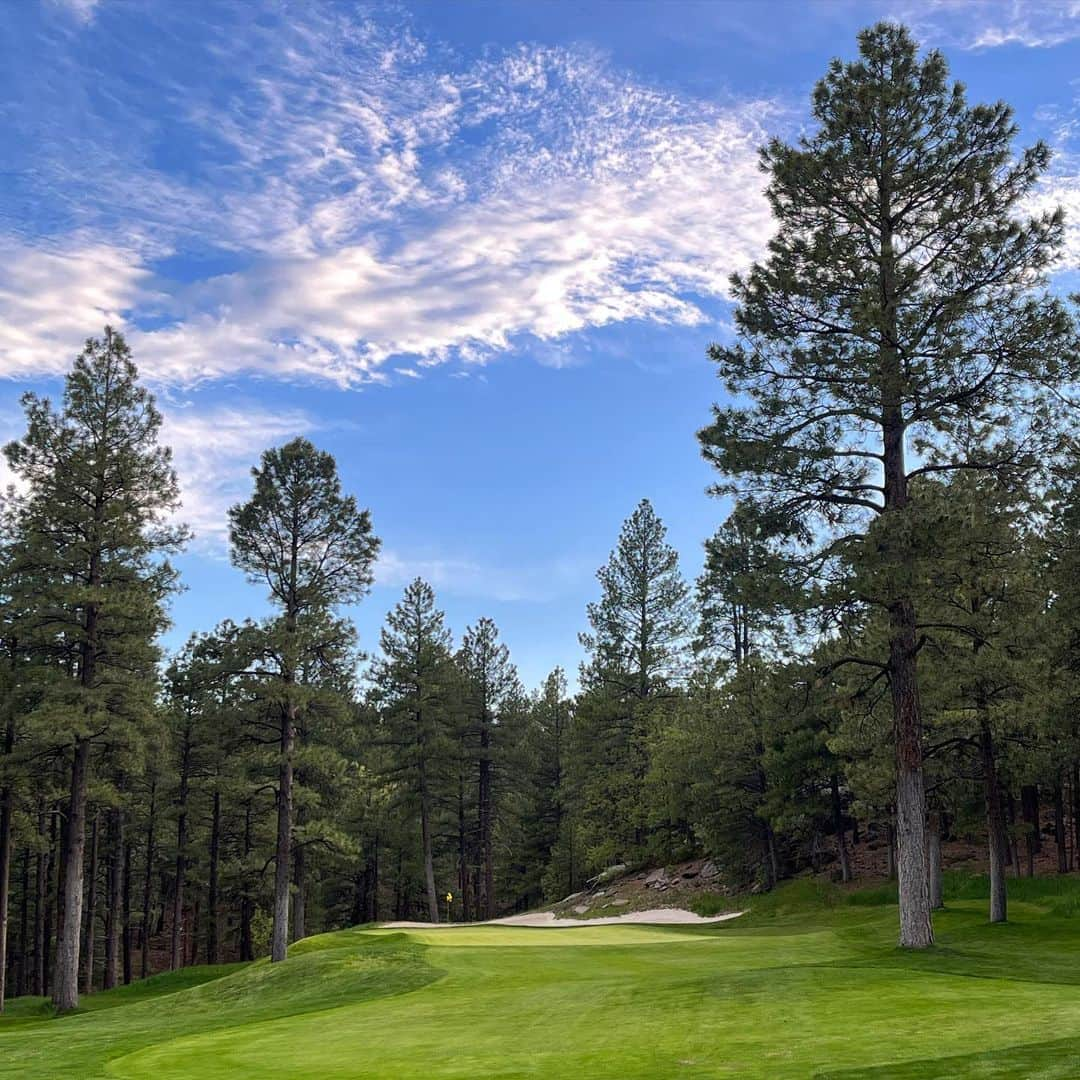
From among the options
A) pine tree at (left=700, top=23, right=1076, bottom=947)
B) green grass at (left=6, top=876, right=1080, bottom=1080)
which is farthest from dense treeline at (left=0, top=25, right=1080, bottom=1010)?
green grass at (left=6, top=876, right=1080, bottom=1080)

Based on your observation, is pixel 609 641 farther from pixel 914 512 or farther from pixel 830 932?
pixel 914 512

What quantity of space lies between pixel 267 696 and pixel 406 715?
19.9 meters

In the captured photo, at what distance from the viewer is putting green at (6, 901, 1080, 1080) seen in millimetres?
9250

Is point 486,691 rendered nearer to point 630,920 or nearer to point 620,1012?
point 630,920

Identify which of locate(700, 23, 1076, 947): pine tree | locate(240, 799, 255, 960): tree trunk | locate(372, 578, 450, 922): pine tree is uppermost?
locate(700, 23, 1076, 947): pine tree

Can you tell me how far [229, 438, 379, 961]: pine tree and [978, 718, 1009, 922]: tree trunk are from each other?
→ 55.3 feet

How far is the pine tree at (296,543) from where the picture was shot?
27828mm

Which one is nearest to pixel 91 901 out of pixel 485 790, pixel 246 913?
pixel 246 913

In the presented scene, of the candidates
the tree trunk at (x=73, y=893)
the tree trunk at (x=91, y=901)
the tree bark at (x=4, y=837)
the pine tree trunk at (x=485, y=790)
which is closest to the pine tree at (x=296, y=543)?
the tree trunk at (x=73, y=893)

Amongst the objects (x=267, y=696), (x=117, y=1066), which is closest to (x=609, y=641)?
(x=267, y=696)

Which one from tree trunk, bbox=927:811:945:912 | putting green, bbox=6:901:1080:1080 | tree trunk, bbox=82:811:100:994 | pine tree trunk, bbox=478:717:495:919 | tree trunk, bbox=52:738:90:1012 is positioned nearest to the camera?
putting green, bbox=6:901:1080:1080

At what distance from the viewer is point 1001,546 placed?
17641 millimetres

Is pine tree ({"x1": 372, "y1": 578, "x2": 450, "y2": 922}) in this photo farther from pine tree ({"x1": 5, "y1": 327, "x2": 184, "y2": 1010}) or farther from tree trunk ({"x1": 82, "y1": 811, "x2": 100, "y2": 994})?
pine tree ({"x1": 5, "y1": 327, "x2": 184, "y2": 1010})

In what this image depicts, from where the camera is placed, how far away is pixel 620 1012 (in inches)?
518
